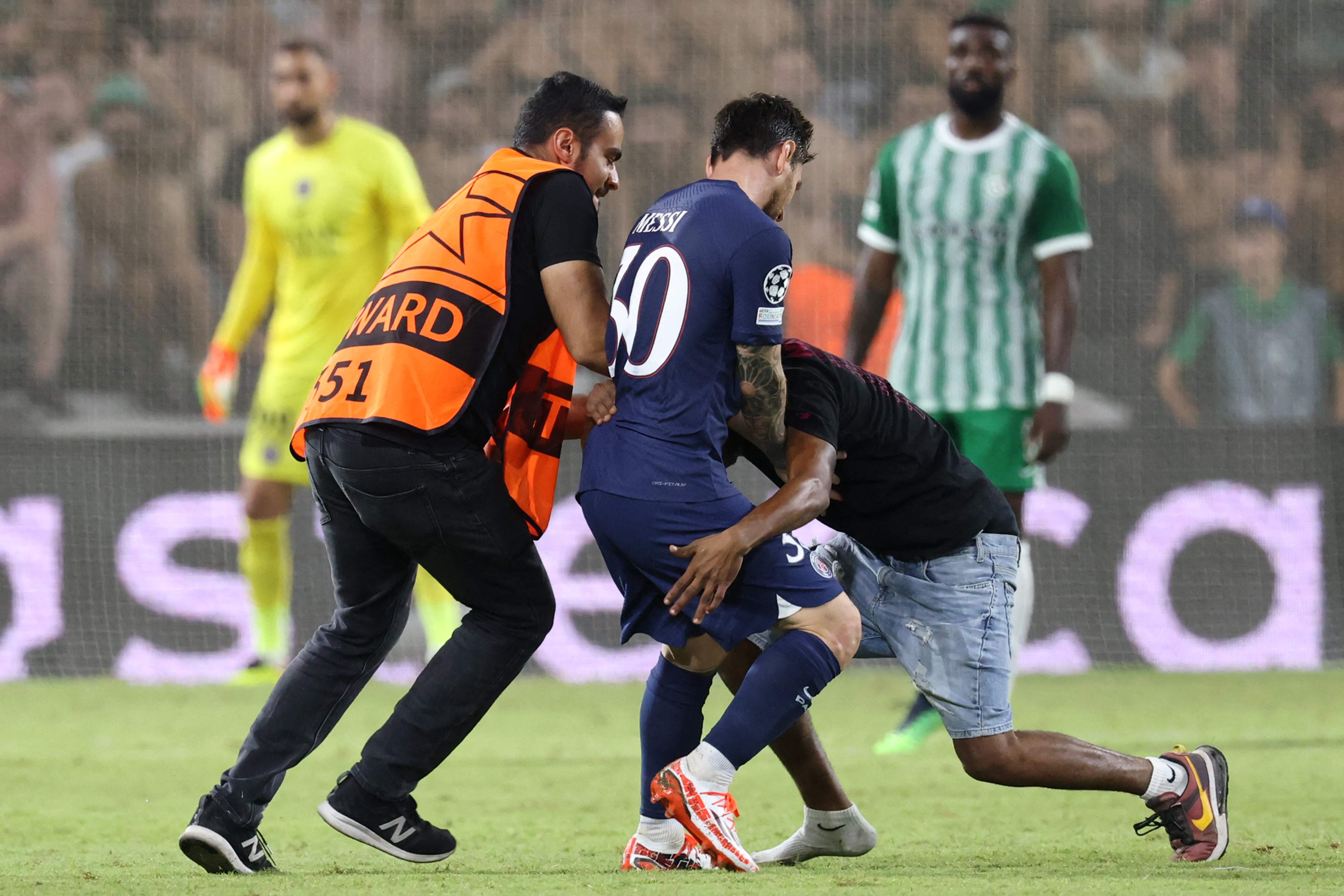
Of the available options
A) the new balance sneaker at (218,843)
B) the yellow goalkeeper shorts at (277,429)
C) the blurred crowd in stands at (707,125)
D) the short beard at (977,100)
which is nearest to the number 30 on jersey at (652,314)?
the new balance sneaker at (218,843)

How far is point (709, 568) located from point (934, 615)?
607 mm

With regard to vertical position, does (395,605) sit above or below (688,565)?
below

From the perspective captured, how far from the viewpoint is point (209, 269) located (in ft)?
27.9

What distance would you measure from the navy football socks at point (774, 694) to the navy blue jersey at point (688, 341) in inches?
12.8

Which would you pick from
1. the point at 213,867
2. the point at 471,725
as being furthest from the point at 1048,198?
the point at 213,867

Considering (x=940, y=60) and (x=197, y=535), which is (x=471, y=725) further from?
(x=940, y=60)

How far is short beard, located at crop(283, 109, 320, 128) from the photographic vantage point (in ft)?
24.2

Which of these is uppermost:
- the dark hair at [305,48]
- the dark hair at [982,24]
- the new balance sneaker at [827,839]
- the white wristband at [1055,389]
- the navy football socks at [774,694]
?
the dark hair at [305,48]

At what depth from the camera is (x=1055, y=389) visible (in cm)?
554

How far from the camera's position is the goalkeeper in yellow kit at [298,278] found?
7168 millimetres

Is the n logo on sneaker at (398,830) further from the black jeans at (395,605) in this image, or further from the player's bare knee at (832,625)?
the player's bare knee at (832,625)

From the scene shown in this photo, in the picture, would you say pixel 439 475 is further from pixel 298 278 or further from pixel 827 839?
pixel 298 278

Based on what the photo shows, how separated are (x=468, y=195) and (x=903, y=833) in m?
1.77

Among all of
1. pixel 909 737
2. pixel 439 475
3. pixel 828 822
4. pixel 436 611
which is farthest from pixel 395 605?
pixel 436 611
